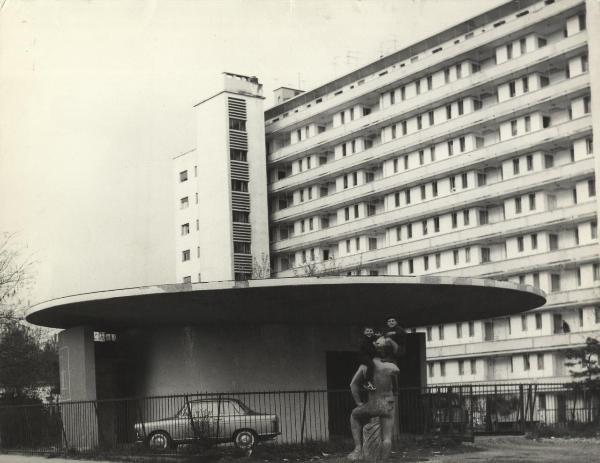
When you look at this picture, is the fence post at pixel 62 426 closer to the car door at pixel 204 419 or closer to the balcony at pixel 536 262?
the car door at pixel 204 419

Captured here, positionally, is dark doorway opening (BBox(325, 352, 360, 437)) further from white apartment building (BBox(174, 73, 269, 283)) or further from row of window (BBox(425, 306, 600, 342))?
white apartment building (BBox(174, 73, 269, 283))

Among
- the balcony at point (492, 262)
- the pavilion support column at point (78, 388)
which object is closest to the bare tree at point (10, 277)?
the pavilion support column at point (78, 388)

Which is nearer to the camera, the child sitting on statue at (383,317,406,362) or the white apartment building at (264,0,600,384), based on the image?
the child sitting on statue at (383,317,406,362)

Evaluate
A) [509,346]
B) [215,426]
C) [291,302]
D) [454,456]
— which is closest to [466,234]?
[509,346]

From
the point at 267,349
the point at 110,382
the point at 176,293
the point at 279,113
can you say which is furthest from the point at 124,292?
the point at 279,113

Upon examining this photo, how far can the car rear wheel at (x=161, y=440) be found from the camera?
22.6m

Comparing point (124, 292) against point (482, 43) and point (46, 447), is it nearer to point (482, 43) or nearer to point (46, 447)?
point (46, 447)

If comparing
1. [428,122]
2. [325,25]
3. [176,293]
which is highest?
[428,122]

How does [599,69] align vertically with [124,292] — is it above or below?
above

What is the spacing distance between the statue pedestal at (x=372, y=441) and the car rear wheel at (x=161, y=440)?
20.8ft

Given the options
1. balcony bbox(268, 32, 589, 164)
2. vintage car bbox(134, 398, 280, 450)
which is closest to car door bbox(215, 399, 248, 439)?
vintage car bbox(134, 398, 280, 450)

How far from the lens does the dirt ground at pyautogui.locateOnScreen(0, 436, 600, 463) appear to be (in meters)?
18.7

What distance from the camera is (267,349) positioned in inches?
1039

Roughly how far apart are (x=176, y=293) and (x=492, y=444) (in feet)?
26.6
